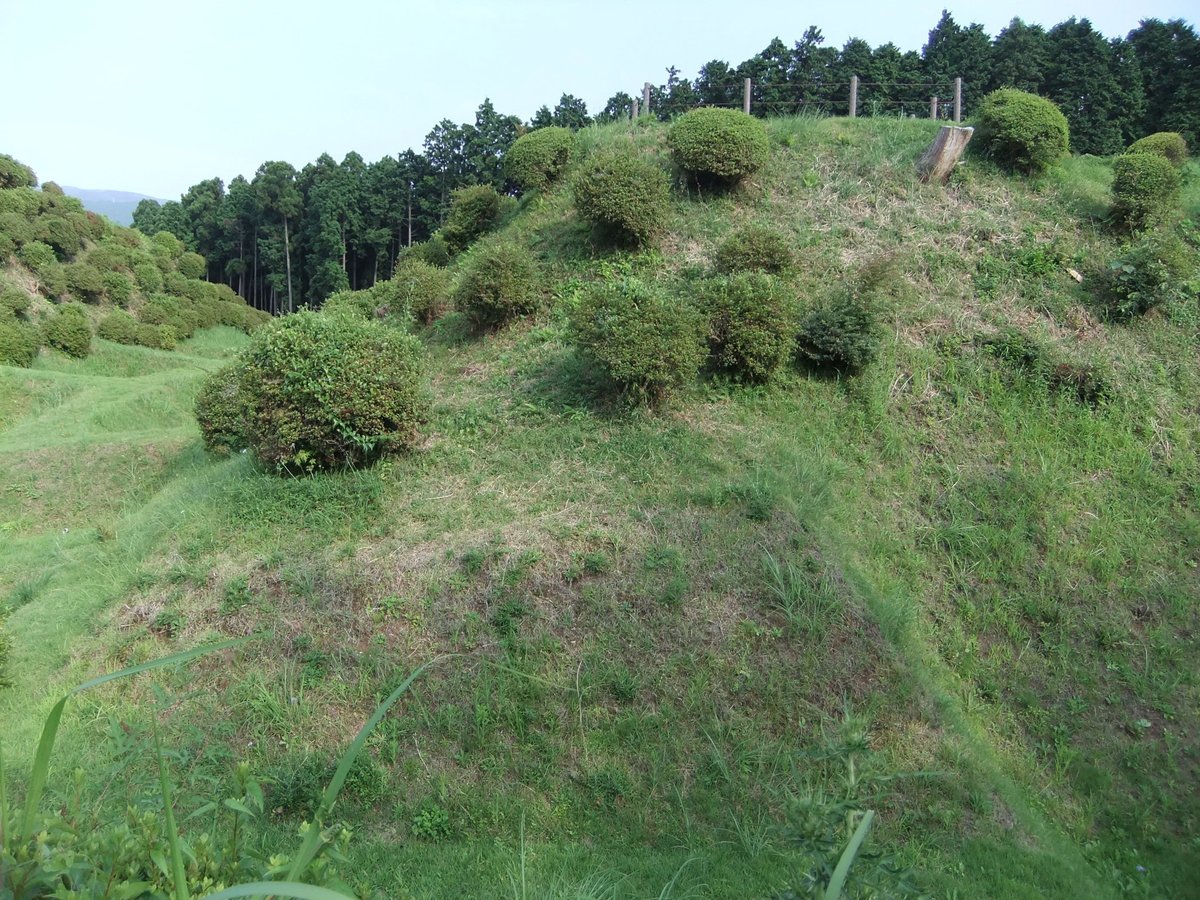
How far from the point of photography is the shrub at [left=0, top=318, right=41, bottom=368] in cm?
1823

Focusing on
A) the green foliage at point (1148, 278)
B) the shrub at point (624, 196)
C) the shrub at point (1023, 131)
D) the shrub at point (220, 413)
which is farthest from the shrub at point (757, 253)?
the shrub at point (220, 413)

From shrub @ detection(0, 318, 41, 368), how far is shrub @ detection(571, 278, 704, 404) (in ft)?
56.2

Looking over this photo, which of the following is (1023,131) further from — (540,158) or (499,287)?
(499,287)

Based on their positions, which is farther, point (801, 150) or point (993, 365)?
point (801, 150)

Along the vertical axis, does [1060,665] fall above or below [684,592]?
below

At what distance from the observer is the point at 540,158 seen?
12734 millimetres

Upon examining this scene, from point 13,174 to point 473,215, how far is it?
78.3 ft

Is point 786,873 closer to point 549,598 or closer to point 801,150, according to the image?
point 549,598

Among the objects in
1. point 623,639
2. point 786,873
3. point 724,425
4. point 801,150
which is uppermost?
point 801,150

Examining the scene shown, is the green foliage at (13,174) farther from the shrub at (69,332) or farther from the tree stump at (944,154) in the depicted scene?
the tree stump at (944,154)

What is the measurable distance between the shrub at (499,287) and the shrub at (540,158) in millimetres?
3361

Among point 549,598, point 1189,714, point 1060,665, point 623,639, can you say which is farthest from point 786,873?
point 1189,714

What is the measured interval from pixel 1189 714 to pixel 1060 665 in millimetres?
903

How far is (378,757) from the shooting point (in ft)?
16.8
